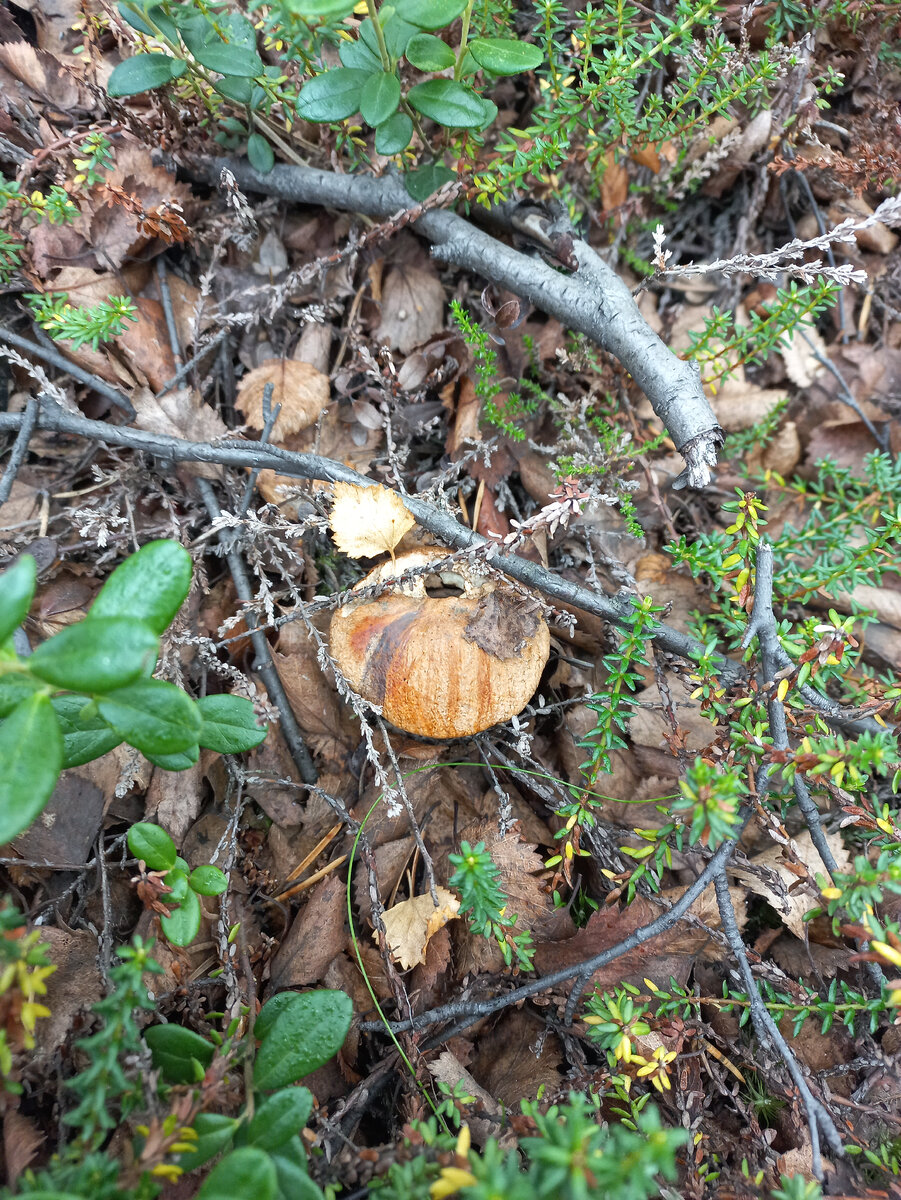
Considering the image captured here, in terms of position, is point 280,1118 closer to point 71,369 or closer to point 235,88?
point 71,369

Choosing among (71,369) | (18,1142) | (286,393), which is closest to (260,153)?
(286,393)

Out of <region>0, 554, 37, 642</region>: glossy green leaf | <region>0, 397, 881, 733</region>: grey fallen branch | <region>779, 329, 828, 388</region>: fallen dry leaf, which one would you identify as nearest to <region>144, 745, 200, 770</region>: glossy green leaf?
<region>0, 554, 37, 642</region>: glossy green leaf

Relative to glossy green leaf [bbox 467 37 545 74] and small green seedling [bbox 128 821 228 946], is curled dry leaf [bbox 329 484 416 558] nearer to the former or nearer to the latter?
small green seedling [bbox 128 821 228 946]

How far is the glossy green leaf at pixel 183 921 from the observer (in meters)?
2.04

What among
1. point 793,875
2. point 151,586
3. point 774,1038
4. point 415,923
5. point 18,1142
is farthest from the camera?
point 793,875

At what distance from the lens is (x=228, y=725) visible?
215 cm

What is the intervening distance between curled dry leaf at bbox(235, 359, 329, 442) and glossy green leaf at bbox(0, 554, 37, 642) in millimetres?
1624

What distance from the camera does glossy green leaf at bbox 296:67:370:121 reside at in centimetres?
245

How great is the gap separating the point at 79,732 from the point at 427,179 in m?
2.52

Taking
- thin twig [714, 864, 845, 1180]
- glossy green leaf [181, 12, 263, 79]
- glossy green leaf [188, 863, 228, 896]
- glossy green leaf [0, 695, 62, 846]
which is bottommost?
thin twig [714, 864, 845, 1180]

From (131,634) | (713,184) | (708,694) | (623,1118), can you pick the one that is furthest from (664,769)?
(713,184)

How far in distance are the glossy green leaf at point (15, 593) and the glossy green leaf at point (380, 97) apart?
1.92 meters

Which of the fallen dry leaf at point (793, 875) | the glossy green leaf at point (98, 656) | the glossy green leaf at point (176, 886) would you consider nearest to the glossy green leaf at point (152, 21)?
the glossy green leaf at point (98, 656)

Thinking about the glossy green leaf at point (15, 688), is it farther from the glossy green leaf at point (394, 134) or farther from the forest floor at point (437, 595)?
the glossy green leaf at point (394, 134)
